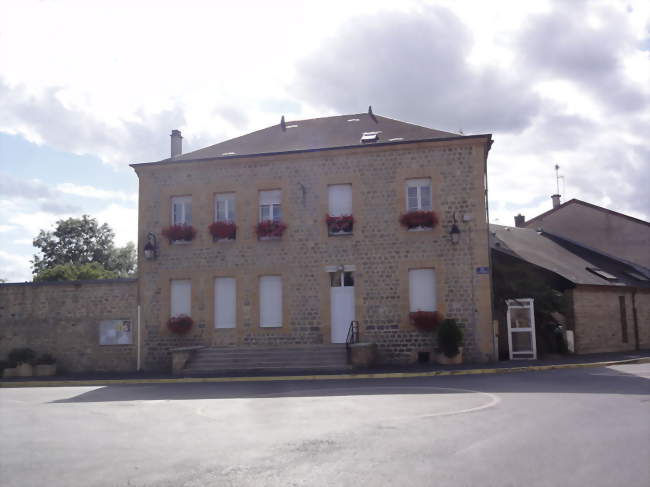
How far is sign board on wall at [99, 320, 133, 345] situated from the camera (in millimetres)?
21391

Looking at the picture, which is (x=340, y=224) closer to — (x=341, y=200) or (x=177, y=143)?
(x=341, y=200)

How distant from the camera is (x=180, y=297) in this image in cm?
2141

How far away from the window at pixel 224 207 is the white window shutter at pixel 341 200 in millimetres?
3297

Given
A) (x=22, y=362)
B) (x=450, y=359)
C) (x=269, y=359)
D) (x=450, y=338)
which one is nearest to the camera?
(x=450, y=338)

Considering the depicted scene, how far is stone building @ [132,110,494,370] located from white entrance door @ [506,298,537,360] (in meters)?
1.58

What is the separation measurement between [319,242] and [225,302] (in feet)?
11.7

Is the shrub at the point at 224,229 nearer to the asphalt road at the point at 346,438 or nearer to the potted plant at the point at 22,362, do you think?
the potted plant at the point at 22,362

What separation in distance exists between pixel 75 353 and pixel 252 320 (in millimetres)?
6024

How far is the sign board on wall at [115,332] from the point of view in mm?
21391

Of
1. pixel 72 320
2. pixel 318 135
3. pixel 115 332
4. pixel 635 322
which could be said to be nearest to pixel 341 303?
pixel 318 135

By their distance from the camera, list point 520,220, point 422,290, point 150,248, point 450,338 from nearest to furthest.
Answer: point 450,338 → point 422,290 → point 150,248 → point 520,220

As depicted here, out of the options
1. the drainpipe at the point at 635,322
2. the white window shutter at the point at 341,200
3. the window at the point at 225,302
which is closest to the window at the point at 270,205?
the white window shutter at the point at 341,200

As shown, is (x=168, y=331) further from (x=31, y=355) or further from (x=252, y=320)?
(x=31, y=355)

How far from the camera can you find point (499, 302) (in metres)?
20.8
